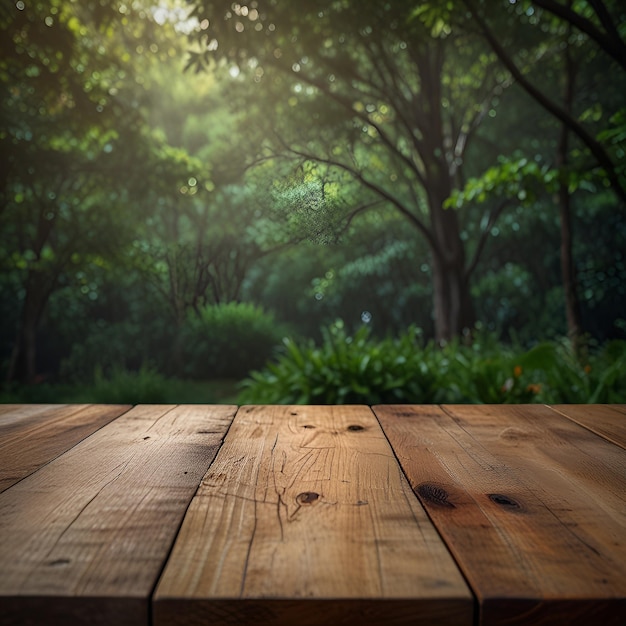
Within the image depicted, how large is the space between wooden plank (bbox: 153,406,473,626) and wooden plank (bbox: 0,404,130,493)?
0.31 meters

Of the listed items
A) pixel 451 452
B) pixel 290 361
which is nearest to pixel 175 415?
pixel 451 452

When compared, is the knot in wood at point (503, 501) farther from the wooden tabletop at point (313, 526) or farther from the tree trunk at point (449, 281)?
the tree trunk at point (449, 281)

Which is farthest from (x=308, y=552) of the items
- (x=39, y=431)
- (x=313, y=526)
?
(x=39, y=431)

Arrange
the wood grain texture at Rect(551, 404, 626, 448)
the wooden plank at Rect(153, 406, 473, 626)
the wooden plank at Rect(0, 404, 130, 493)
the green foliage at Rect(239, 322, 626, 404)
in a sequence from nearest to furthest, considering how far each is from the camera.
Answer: the wooden plank at Rect(153, 406, 473, 626) < the wooden plank at Rect(0, 404, 130, 493) < the wood grain texture at Rect(551, 404, 626, 448) < the green foliage at Rect(239, 322, 626, 404)

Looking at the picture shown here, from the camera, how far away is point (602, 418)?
1353mm

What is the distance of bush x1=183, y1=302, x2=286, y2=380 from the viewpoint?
321 centimetres

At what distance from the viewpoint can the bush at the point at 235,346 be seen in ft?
10.5

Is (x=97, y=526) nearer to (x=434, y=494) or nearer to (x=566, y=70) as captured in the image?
(x=434, y=494)

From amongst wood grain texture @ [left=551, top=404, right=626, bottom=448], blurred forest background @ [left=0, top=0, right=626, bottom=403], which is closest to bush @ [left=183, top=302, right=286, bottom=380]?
blurred forest background @ [left=0, top=0, right=626, bottom=403]

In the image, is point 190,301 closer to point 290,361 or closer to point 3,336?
point 290,361

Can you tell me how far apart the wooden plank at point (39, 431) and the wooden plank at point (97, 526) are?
4 centimetres

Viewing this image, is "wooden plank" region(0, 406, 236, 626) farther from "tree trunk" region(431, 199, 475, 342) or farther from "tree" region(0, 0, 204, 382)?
"tree trunk" region(431, 199, 475, 342)

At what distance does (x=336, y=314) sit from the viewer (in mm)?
4012

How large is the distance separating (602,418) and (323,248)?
1622mm
